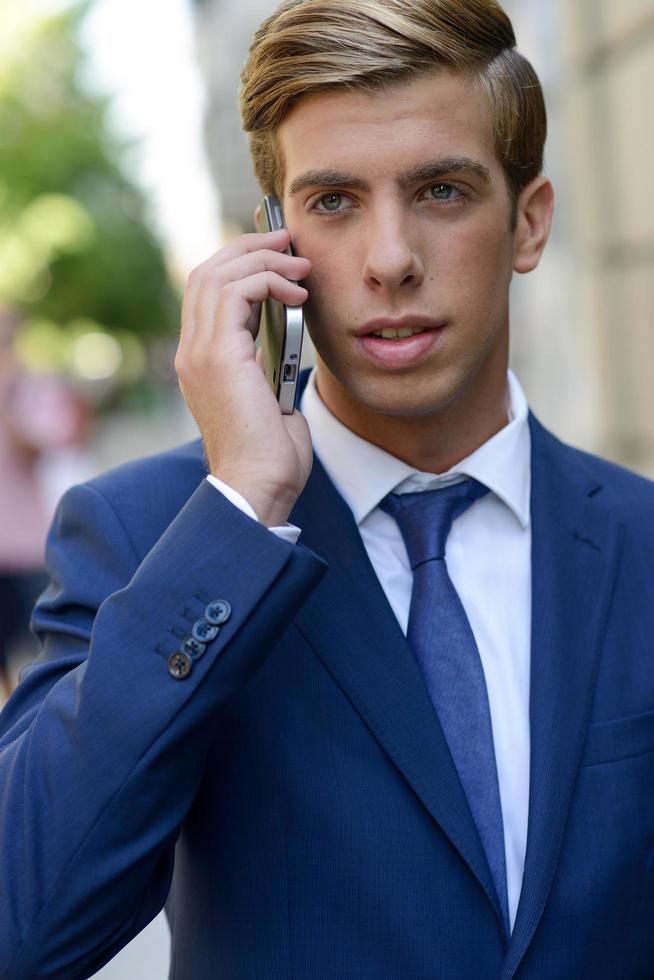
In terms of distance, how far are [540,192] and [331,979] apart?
1424 millimetres

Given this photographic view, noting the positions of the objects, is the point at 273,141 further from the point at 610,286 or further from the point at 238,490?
the point at 610,286

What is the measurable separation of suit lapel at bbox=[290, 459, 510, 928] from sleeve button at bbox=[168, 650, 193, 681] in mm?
313

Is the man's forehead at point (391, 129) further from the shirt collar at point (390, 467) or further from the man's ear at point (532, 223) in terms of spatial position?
the shirt collar at point (390, 467)

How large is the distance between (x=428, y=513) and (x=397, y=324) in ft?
1.14

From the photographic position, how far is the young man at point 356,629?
5.78ft

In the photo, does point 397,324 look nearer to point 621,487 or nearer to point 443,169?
point 443,169

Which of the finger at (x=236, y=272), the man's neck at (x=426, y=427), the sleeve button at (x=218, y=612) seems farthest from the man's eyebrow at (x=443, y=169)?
the sleeve button at (x=218, y=612)

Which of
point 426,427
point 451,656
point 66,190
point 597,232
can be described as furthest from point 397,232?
point 66,190

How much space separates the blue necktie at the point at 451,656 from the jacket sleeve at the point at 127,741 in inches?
13.6

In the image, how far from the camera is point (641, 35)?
6285 mm

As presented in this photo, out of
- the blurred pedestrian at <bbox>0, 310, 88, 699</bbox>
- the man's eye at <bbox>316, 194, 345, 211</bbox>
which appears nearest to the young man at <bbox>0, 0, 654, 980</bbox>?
the man's eye at <bbox>316, 194, 345, 211</bbox>

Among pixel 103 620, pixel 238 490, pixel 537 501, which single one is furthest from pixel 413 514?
pixel 103 620

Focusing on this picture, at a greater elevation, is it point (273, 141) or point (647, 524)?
point (273, 141)

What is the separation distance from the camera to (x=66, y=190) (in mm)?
35125
